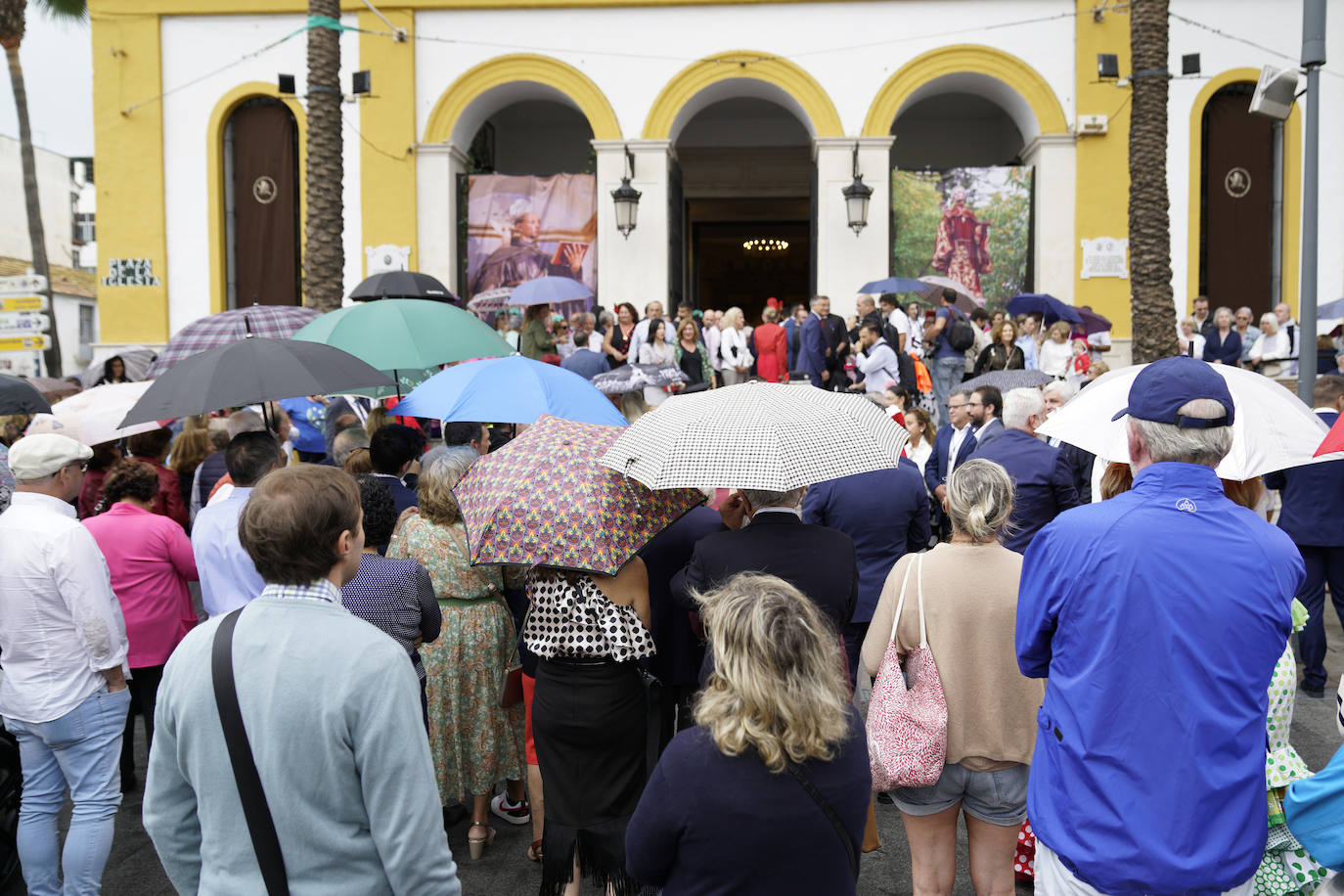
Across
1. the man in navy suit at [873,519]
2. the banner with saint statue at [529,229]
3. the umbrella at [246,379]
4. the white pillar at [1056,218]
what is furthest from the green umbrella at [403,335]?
the white pillar at [1056,218]

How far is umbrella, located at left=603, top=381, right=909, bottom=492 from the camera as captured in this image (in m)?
3.62

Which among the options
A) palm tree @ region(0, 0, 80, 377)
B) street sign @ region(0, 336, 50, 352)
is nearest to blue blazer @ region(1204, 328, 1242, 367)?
street sign @ region(0, 336, 50, 352)

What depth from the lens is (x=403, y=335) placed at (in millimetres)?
6418

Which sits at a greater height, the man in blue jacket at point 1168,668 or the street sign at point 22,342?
the street sign at point 22,342

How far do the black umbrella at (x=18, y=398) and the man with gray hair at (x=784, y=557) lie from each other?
4022mm

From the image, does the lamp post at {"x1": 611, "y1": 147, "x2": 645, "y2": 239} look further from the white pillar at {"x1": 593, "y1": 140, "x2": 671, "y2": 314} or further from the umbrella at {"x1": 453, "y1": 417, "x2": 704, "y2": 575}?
the umbrella at {"x1": 453, "y1": 417, "x2": 704, "y2": 575}

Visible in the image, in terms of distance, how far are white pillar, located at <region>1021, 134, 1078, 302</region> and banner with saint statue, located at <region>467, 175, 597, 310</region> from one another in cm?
776

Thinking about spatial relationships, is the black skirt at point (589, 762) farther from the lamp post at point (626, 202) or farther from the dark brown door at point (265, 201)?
the dark brown door at point (265, 201)

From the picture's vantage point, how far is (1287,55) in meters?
17.2

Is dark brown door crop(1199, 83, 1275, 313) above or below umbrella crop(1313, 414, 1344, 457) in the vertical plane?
above

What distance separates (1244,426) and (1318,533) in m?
3.45

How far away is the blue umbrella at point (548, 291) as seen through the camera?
43.9ft

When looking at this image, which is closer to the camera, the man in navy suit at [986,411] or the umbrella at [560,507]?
the umbrella at [560,507]

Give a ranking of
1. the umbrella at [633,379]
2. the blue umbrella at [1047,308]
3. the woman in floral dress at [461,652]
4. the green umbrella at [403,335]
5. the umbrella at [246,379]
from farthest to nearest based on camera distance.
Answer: the blue umbrella at [1047,308] < the umbrella at [633,379] < the green umbrella at [403,335] < the woman in floral dress at [461,652] < the umbrella at [246,379]
